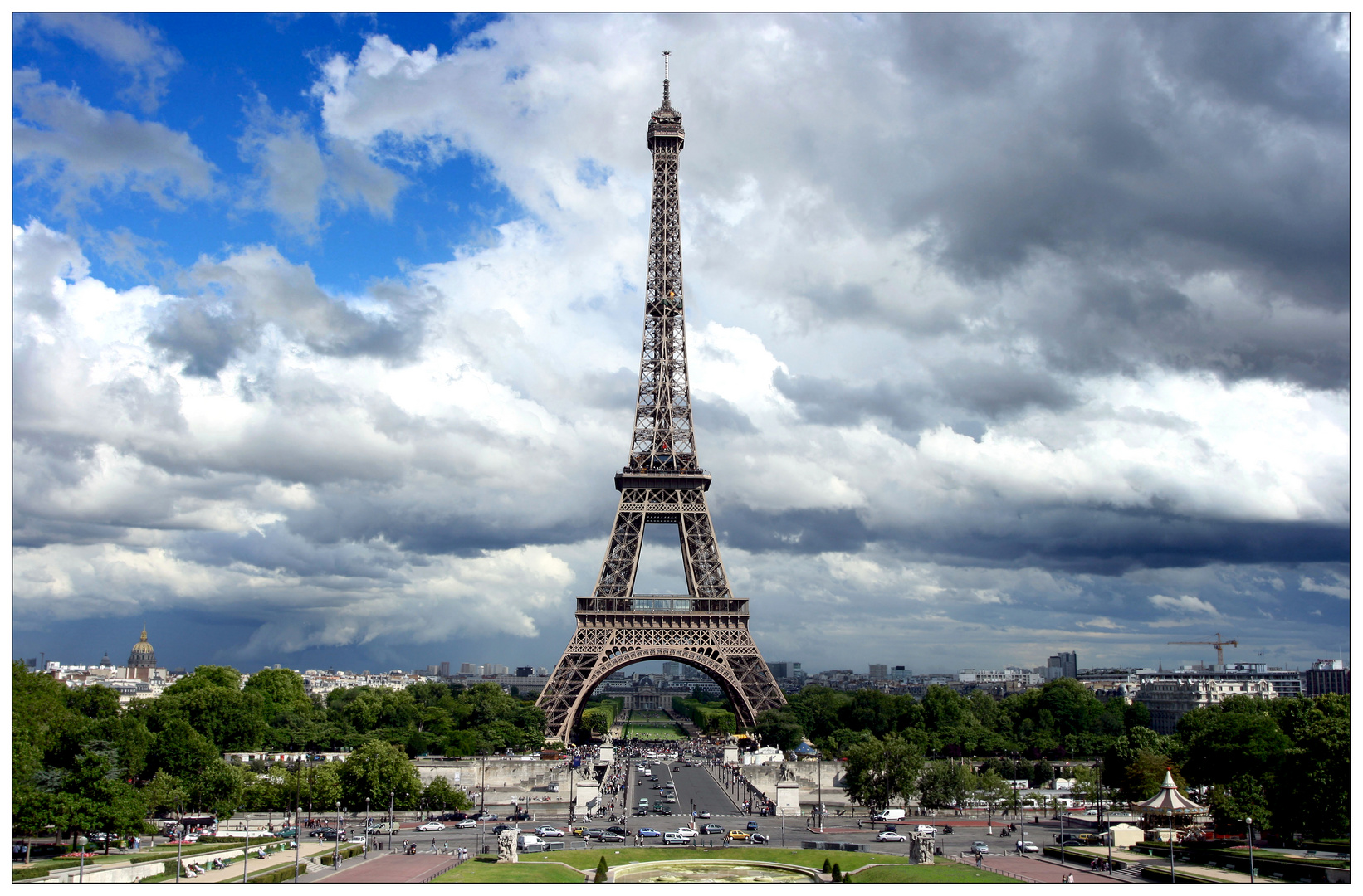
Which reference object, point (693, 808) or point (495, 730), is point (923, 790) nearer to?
point (693, 808)

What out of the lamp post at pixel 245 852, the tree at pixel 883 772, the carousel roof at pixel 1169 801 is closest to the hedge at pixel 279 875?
the lamp post at pixel 245 852

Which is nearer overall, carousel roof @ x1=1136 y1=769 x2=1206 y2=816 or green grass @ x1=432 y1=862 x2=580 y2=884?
green grass @ x1=432 y1=862 x2=580 y2=884

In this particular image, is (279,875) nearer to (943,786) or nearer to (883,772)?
(883,772)

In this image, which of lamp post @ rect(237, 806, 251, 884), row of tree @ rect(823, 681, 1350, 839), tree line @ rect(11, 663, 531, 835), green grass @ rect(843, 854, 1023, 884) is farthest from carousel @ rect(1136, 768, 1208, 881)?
lamp post @ rect(237, 806, 251, 884)

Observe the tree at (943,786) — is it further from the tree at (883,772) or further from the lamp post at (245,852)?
the lamp post at (245,852)

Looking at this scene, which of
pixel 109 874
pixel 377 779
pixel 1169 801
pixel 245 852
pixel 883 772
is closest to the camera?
pixel 109 874

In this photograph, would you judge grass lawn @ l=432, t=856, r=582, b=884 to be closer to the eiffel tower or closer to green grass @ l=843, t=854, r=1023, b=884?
green grass @ l=843, t=854, r=1023, b=884

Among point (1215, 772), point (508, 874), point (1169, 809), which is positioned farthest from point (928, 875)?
point (1215, 772)
